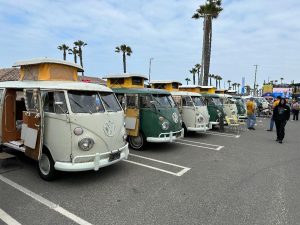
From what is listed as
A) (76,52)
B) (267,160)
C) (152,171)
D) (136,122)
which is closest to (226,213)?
(152,171)

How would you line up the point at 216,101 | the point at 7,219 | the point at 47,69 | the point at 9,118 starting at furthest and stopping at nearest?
the point at 216,101
the point at 9,118
the point at 47,69
the point at 7,219

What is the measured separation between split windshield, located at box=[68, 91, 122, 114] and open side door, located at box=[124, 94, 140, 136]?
2170 mm

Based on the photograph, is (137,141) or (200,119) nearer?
(137,141)

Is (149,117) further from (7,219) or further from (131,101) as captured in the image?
(7,219)

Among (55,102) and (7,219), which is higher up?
(55,102)

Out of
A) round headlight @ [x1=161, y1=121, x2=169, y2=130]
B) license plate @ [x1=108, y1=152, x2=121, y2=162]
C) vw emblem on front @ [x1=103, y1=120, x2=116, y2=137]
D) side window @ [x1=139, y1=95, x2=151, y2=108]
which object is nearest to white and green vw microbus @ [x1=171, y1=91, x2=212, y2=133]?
round headlight @ [x1=161, y1=121, x2=169, y2=130]

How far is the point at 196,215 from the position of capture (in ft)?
13.2

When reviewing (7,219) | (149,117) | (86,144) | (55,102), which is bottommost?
(7,219)

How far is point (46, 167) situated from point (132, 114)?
3630mm

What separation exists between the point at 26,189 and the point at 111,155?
5.86 feet

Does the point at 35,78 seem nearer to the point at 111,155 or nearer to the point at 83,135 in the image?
the point at 83,135

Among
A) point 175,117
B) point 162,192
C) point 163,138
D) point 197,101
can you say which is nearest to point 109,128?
point 162,192

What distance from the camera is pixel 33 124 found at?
5512 mm

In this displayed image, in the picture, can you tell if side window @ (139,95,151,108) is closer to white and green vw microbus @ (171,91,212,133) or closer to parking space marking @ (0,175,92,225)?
white and green vw microbus @ (171,91,212,133)
